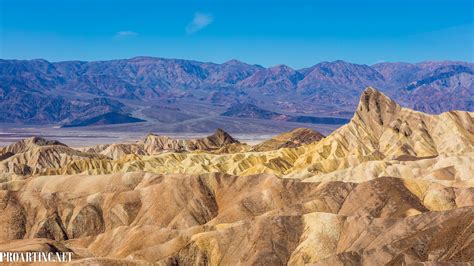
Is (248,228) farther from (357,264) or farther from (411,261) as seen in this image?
(411,261)

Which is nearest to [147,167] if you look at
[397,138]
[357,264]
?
[397,138]

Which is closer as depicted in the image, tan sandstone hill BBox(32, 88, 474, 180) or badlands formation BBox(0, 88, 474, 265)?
badlands formation BBox(0, 88, 474, 265)

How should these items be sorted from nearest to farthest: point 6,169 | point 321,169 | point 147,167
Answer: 1. point 321,169
2. point 147,167
3. point 6,169

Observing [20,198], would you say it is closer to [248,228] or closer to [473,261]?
[248,228]

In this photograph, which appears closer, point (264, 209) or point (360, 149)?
point (264, 209)

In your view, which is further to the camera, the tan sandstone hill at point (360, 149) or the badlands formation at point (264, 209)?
the tan sandstone hill at point (360, 149)

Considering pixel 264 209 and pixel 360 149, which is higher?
pixel 264 209

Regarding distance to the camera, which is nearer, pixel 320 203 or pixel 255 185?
pixel 320 203

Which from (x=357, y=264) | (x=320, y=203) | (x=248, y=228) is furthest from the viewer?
(x=320, y=203)
